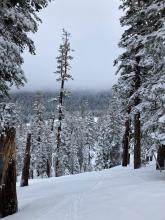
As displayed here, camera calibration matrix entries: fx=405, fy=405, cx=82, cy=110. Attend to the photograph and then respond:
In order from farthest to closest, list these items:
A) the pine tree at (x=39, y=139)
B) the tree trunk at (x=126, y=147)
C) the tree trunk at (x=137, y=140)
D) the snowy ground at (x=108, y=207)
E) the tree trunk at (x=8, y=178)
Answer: the pine tree at (x=39, y=139), the tree trunk at (x=126, y=147), the tree trunk at (x=137, y=140), the tree trunk at (x=8, y=178), the snowy ground at (x=108, y=207)

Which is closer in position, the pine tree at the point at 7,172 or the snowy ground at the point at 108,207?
the snowy ground at the point at 108,207

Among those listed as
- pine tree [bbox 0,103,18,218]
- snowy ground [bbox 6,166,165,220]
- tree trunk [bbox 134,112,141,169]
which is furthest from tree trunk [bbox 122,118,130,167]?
pine tree [bbox 0,103,18,218]

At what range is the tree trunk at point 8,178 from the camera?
41.7 ft

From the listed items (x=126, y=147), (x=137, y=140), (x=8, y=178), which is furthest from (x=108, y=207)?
(x=126, y=147)

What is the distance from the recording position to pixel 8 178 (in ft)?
41.9

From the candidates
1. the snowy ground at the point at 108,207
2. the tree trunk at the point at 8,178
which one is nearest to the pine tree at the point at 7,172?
the tree trunk at the point at 8,178

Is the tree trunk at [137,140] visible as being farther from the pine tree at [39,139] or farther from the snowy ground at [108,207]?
the pine tree at [39,139]

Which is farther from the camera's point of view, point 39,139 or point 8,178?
point 39,139

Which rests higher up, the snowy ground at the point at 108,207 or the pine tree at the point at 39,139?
the pine tree at the point at 39,139

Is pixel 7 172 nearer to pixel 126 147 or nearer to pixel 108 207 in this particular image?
pixel 108 207

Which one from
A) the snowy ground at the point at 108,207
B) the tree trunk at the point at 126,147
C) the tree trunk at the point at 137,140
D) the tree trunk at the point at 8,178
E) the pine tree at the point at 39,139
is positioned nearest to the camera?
the snowy ground at the point at 108,207

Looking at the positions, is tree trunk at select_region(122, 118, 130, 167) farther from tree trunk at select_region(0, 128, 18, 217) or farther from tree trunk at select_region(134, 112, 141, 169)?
tree trunk at select_region(0, 128, 18, 217)

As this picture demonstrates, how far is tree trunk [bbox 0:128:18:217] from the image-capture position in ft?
41.7

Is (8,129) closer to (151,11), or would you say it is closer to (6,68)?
(6,68)
